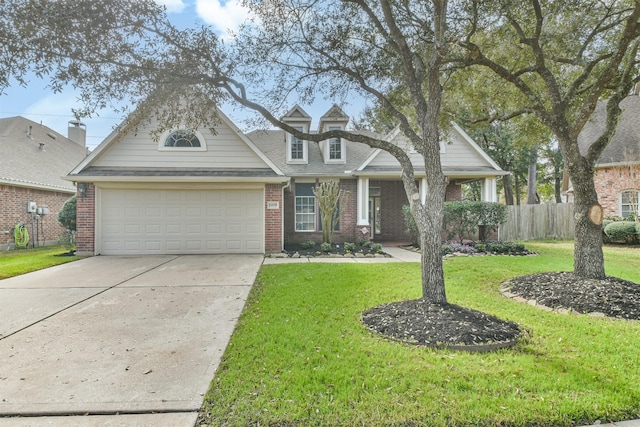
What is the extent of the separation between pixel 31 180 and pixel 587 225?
1837 centimetres

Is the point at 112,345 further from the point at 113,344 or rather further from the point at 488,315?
the point at 488,315

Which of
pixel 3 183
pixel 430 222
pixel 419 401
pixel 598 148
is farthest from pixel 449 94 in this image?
pixel 3 183

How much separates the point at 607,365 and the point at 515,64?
672 cm

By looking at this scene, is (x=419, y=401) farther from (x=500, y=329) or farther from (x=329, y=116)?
(x=329, y=116)

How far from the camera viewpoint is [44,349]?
370 centimetres

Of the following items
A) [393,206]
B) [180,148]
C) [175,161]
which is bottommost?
[393,206]

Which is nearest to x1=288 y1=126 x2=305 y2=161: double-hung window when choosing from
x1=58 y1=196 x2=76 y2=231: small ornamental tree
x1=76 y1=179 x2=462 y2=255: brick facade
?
x1=76 y1=179 x2=462 y2=255: brick facade

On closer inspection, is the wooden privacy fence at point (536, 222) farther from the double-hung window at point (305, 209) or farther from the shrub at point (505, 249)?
the double-hung window at point (305, 209)

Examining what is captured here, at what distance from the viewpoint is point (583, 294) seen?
5.31 m

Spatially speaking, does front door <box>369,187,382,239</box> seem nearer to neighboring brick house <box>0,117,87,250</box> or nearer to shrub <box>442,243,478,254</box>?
shrub <box>442,243,478,254</box>

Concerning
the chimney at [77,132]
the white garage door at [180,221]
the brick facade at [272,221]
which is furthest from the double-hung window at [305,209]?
the chimney at [77,132]

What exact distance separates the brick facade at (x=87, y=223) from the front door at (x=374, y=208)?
33.3 ft

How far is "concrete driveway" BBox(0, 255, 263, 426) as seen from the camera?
2645 millimetres

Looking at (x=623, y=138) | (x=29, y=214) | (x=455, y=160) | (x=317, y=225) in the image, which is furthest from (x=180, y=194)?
(x=623, y=138)
